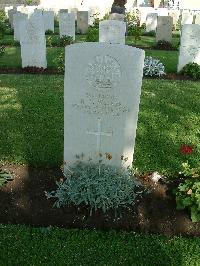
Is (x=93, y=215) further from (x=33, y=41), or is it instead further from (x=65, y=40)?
(x=65, y=40)

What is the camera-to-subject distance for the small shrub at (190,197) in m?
4.68

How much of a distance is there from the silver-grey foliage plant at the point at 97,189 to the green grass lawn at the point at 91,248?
0.42 meters

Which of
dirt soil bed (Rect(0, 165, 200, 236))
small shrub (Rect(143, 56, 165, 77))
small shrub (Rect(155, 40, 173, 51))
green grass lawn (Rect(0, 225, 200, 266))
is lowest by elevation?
green grass lawn (Rect(0, 225, 200, 266))

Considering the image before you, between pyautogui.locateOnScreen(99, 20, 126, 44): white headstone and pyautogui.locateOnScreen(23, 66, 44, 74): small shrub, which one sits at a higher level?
pyautogui.locateOnScreen(99, 20, 126, 44): white headstone

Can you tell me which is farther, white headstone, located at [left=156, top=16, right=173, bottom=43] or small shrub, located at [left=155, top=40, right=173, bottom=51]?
white headstone, located at [left=156, top=16, right=173, bottom=43]

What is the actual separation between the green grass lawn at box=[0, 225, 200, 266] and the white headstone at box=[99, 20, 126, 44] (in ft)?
30.1

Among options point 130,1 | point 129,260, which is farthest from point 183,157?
point 130,1

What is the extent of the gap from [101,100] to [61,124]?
103 inches

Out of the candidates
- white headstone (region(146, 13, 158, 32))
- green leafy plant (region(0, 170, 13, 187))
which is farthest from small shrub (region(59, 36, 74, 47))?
green leafy plant (region(0, 170, 13, 187))

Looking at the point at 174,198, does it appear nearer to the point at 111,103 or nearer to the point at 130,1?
the point at 111,103

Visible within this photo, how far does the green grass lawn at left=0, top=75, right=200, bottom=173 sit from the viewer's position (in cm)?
620

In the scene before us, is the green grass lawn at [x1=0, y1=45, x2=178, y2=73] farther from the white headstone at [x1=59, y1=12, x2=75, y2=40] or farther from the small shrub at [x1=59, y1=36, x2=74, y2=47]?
the white headstone at [x1=59, y1=12, x2=75, y2=40]

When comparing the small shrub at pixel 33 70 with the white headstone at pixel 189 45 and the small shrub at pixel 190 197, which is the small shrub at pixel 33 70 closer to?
the white headstone at pixel 189 45

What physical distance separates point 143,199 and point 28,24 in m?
8.14
